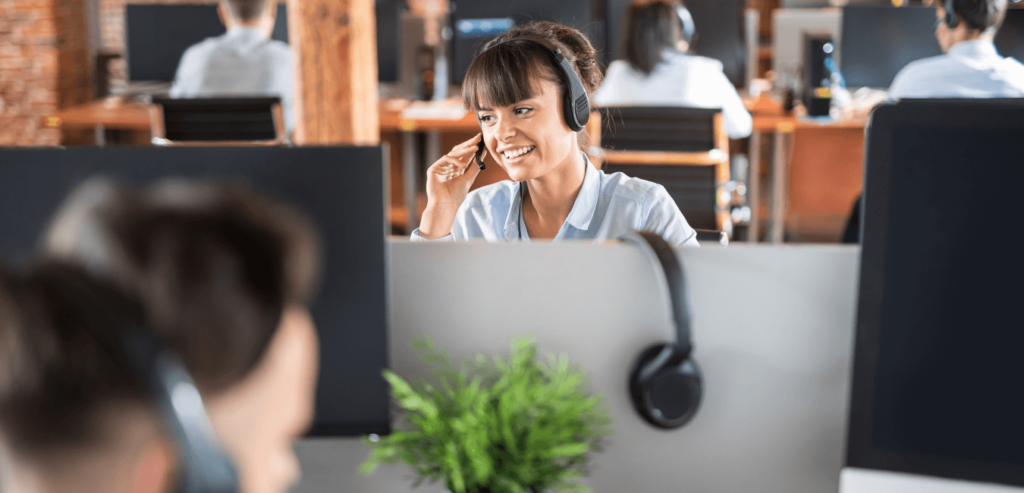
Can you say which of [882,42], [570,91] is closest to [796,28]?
[882,42]

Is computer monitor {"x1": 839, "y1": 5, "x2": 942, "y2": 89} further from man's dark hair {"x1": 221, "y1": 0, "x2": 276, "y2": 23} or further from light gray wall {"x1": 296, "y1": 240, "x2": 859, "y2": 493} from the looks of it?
light gray wall {"x1": 296, "y1": 240, "x2": 859, "y2": 493}

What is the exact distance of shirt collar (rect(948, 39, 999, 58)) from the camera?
284 cm

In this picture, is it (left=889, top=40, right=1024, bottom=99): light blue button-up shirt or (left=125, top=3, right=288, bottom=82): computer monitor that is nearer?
(left=889, top=40, right=1024, bottom=99): light blue button-up shirt

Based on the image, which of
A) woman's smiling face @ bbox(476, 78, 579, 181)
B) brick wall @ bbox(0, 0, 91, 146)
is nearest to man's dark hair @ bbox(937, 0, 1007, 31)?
woman's smiling face @ bbox(476, 78, 579, 181)

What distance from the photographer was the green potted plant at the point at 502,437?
2.00 feet

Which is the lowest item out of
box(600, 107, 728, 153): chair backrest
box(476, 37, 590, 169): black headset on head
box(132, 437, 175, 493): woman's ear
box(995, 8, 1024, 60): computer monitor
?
A: box(132, 437, 175, 493): woman's ear

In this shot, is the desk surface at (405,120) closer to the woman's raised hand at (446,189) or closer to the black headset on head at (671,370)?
the woman's raised hand at (446,189)

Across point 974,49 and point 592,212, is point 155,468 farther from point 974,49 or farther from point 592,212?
point 974,49

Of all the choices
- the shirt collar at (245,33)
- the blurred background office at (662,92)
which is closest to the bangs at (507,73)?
the blurred background office at (662,92)

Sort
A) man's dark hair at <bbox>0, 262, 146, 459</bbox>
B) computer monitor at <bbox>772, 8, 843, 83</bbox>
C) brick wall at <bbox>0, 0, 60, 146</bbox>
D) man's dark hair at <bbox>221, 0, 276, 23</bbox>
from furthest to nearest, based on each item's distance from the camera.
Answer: brick wall at <bbox>0, 0, 60, 146</bbox>
computer monitor at <bbox>772, 8, 843, 83</bbox>
man's dark hair at <bbox>221, 0, 276, 23</bbox>
man's dark hair at <bbox>0, 262, 146, 459</bbox>

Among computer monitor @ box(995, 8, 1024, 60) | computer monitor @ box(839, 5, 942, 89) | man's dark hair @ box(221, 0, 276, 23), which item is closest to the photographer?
computer monitor @ box(995, 8, 1024, 60)

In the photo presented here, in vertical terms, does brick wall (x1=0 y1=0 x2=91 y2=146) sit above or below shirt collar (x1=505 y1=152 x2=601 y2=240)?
above

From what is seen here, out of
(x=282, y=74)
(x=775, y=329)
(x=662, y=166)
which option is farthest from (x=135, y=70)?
(x=775, y=329)

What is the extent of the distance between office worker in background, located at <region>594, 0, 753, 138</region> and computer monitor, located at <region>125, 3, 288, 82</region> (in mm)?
1941
